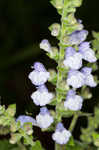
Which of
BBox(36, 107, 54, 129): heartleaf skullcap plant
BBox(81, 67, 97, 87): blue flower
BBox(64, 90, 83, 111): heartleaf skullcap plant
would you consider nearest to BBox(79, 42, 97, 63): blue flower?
BBox(81, 67, 97, 87): blue flower

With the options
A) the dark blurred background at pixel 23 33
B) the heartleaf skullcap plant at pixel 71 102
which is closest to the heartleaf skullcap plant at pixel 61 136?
the heartleaf skullcap plant at pixel 71 102

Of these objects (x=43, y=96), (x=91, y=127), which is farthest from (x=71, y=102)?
(x=91, y=127)

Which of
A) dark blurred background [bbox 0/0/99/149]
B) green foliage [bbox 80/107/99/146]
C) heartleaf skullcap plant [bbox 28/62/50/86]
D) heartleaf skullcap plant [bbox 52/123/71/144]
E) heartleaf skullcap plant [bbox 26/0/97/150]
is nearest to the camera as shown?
heartleaf skullcap plant [bbox 26/0/97/150]

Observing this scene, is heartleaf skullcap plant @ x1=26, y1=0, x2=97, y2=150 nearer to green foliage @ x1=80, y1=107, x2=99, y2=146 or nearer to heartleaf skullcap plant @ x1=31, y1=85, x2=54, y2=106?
heartleaf skullcap plant @ x1=31, y1=85, x2=54, y2=106

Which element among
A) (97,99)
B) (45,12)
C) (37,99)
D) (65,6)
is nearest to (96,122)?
(37,99)

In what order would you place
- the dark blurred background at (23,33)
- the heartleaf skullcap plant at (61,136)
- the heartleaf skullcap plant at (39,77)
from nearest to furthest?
the heartleaf skullcap plant at (39,77) < the heartleaf skullcap plant at (61,136) < the dark blurred background at (23,33)

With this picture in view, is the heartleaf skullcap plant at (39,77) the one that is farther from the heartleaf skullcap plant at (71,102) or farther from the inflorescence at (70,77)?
the heartleaf skullcap plant at (71,102)

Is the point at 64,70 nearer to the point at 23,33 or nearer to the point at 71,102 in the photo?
the point at 71,102
